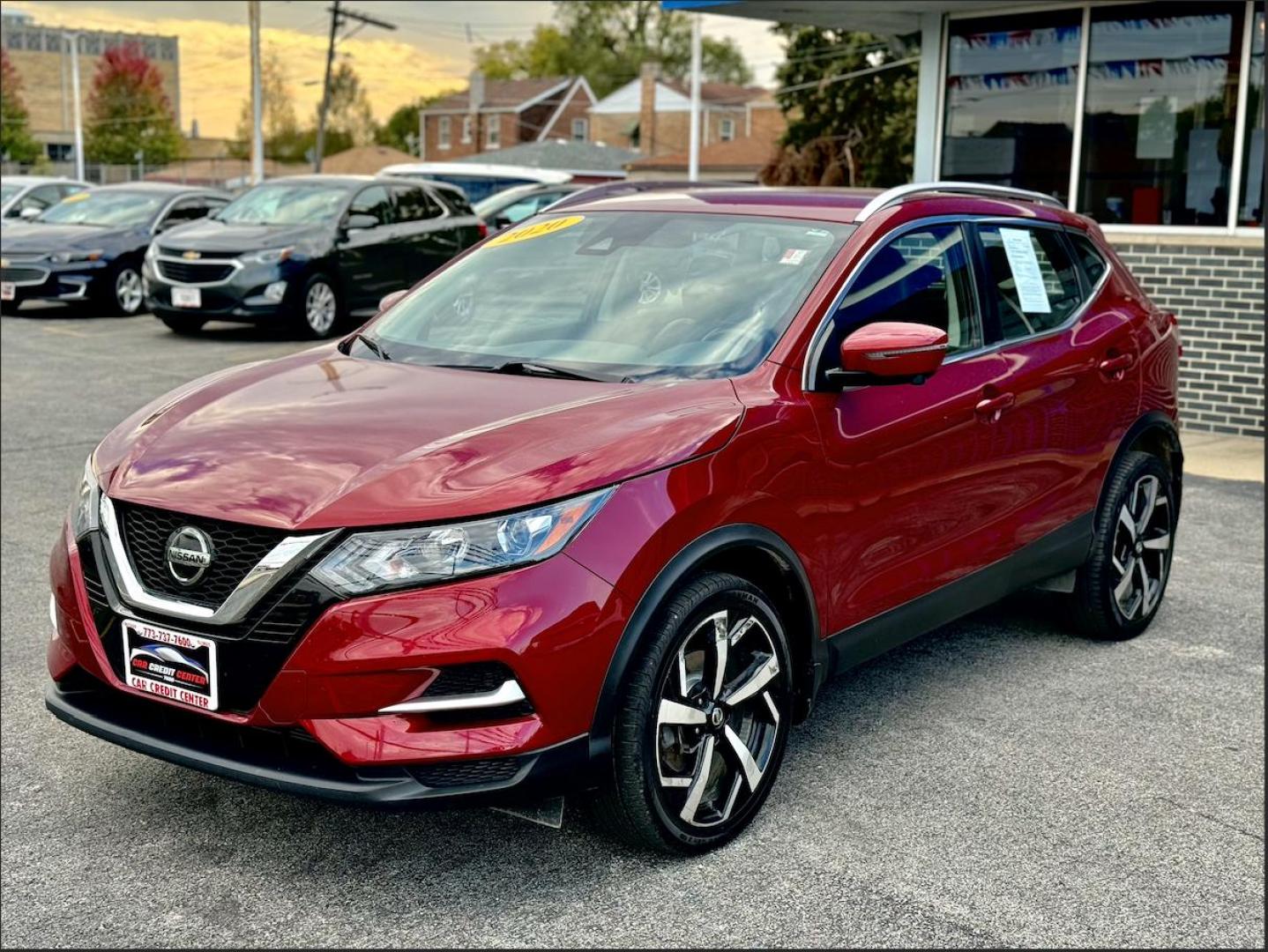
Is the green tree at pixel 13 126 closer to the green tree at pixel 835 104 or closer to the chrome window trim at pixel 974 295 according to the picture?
the green tree at pixel 835 104

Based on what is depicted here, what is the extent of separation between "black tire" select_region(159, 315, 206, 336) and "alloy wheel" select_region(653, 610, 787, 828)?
43.6 feet

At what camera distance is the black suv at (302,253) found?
613 inches

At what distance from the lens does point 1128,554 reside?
5.76m

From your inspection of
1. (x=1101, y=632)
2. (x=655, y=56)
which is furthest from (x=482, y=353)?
(x=655, y=56)

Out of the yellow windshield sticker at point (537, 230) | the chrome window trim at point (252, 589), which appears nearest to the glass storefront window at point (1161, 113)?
the yellow windshield sticker at point (537, 230)

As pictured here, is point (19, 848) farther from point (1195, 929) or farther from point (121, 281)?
point (121, 281)

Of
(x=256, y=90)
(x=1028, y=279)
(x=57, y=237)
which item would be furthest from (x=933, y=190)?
(x=256, y=90)

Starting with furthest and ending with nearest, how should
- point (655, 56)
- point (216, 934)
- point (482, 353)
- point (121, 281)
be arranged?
point (655, 56) → point (121, 281) → point (482, 353) → point (216, 934)

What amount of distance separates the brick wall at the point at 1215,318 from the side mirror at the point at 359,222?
28.7ft

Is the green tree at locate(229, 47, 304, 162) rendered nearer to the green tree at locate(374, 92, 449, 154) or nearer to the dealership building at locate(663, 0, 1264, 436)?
the green tree at locate(374, 92, 449, 154)

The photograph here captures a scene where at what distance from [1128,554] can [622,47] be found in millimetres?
96958

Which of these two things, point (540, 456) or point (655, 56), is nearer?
point (540, 456)

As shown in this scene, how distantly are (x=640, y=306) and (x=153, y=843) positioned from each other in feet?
6.71

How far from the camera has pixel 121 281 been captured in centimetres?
1836
